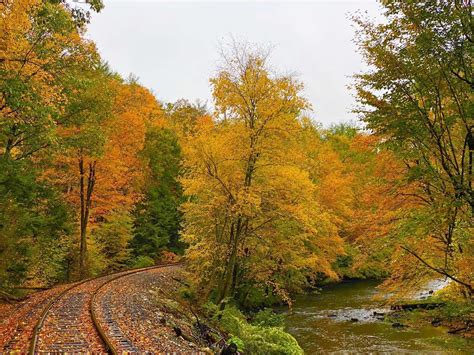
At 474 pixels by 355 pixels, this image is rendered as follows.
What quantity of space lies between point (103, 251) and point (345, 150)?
1262 inches

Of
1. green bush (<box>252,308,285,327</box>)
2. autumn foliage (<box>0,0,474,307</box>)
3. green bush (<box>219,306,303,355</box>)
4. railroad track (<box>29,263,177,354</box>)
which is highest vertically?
autumn foliage (<box>0,0,474,307</box>)

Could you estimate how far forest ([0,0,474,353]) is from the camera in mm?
8773

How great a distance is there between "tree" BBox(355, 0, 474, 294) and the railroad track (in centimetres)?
711

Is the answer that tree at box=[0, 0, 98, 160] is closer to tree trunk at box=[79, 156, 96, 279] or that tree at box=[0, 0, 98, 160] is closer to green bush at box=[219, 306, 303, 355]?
green bush at box=[219, 306, 303, 355]

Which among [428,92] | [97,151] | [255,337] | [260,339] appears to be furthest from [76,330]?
[97,151]

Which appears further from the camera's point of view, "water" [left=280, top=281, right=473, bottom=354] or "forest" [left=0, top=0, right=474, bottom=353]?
"water" [left=280, top=281, right=473, bottom=354]

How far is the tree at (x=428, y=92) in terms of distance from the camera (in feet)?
26.4

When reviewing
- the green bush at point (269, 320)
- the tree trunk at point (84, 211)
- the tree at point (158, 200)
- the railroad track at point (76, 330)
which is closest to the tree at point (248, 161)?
the green bush at point (269, 320)

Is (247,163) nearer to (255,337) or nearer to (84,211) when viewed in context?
(255,337)

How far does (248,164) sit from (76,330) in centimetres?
855

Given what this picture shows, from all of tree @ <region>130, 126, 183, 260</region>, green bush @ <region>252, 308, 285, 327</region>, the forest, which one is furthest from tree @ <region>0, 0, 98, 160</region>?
tree @ <region>130, 126, 183, 260</region>

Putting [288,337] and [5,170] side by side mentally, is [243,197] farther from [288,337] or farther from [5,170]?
[5,170]

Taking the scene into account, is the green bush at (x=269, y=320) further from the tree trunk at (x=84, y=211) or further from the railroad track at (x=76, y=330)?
the tree trunk at (x=84, y=211)

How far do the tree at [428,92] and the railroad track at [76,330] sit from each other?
23.3ft
